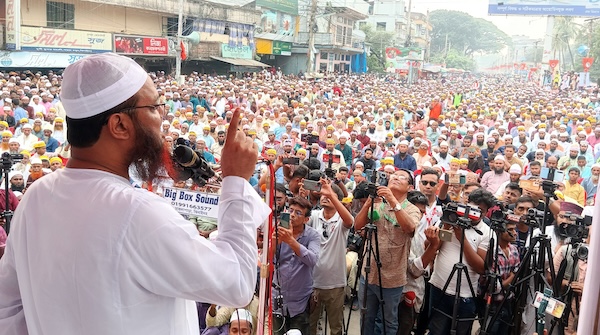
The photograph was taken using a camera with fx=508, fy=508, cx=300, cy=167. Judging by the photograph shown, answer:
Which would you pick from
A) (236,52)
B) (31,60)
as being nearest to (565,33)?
(236,52)

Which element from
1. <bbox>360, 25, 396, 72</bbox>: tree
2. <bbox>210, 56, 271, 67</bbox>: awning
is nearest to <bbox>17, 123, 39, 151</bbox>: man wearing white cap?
<bbox>210, 56, 271, 67</bbox>: awning

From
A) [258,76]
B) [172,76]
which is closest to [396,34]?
[258,76]

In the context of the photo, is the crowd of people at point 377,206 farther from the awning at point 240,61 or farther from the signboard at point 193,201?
the awning at point 240,61

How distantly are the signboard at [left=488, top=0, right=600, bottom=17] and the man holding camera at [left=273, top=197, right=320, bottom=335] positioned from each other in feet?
23.0

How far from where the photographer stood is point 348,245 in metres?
2.43

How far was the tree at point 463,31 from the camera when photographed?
16.3 m

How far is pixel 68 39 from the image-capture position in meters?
4.63

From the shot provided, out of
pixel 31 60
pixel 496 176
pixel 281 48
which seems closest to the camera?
pixel 496 176

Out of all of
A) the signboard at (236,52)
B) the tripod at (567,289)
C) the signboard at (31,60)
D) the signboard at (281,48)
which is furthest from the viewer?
the signboard at (281,48)

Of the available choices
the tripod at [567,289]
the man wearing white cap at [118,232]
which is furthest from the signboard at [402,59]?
the man wearing white cap at [118,232]

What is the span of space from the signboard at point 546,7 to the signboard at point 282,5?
444 centimetres

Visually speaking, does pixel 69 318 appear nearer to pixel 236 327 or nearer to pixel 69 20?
pixel 236 327

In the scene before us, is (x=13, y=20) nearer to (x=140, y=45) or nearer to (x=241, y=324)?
(x=140, y=45)

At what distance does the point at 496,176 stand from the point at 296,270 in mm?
2653
